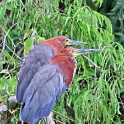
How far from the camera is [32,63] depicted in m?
1.86

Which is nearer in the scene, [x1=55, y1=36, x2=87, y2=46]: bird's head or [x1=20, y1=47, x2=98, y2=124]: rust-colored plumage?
[x1=20, y1=47, x2=98, y2=124]: rust-colored plumage

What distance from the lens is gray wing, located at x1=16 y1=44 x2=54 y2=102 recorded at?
1785 mm

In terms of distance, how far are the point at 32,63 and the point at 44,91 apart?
0.28 meters

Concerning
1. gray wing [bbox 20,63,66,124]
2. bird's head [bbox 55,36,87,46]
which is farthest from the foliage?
gray wing [bbox 20,63,66,124]

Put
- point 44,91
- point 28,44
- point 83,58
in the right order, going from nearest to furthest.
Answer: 1. point 44,91
2. point 28,44
3. point 83,58

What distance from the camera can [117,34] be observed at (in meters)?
2.86

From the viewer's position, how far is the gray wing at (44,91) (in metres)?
1.59

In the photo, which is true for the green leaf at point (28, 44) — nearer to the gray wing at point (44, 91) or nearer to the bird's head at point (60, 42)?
the bird's head at point (60, 42)

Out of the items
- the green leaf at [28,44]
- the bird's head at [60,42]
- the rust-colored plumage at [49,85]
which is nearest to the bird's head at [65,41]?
→ the bird's head at [60,42]

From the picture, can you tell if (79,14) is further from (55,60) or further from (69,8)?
(55,60)

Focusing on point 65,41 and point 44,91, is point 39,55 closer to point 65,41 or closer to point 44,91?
point 65,41

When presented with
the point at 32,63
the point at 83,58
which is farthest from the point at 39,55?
the point at 83,58

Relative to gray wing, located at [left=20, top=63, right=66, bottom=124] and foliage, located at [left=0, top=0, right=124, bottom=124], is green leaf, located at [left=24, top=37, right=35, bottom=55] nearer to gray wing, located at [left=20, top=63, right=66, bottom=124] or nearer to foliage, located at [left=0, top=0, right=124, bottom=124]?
foliage, located at [left=0, top=0, right=124, bottom=124]

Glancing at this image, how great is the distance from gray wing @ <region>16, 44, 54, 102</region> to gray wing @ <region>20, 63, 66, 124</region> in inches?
5.3
